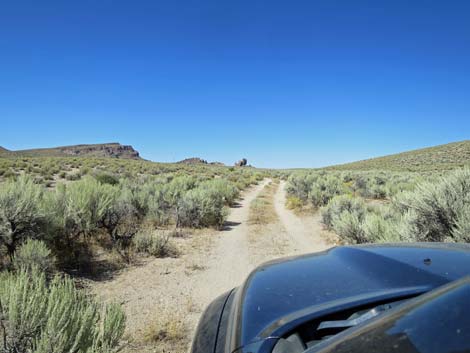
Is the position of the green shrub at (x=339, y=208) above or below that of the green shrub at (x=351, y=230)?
above

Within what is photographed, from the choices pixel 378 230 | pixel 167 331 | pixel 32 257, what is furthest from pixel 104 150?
pixel 167 331

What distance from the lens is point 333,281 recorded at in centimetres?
195

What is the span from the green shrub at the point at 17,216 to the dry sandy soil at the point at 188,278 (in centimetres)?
165

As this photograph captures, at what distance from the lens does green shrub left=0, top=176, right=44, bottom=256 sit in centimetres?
512

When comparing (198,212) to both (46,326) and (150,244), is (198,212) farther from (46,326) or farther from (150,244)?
(46,326)

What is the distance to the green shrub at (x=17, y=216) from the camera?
5.12 meters

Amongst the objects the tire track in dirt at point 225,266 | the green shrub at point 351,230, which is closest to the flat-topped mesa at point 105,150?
the tire track in dirt at point 225,266

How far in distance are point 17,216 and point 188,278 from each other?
3.48 meters

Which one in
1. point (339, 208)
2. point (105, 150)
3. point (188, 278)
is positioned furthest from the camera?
point (105, 150)

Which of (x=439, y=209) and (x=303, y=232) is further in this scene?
(x=303, y=232)

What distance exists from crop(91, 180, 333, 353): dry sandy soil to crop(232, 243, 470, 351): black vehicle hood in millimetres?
1966

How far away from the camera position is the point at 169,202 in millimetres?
11711

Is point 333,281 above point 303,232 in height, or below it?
above

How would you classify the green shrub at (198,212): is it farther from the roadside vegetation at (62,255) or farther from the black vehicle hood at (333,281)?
the black vehicle hood at (333,281)
